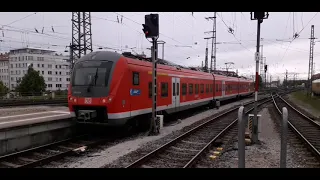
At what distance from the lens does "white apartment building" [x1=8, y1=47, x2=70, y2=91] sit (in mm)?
88938

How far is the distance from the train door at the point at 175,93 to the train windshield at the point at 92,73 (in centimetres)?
570

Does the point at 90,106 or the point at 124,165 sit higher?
the point at 90,106

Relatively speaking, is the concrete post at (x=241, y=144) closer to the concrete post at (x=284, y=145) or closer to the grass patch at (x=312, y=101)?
the concrete post at (x=284, y=145)

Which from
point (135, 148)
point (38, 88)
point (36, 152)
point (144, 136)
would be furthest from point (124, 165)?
point (38, 88)

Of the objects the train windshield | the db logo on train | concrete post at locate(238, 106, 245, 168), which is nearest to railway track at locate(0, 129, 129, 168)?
the db logo on train

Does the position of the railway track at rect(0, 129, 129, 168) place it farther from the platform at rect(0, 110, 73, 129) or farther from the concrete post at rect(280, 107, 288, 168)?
the concrete post at rect(280, 107, 288, 168)

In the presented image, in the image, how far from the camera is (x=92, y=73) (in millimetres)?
10422

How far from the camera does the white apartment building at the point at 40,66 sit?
8894 cm

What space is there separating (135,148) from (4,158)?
12.3ft

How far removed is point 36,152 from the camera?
A: 864cm

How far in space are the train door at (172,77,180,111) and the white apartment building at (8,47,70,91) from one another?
256 feet

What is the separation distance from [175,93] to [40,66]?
8390 cm

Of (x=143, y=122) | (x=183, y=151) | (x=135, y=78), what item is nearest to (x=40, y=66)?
(x=143, y=122)
